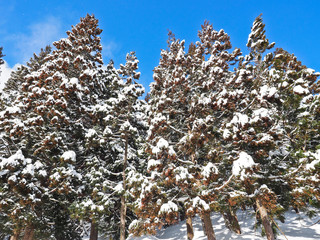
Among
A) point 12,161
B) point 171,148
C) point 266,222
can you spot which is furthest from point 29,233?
point 266,222

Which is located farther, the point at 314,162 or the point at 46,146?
the point at 46,146

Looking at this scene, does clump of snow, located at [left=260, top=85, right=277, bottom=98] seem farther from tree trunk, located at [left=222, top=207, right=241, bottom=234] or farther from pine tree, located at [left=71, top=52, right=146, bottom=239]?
pine tree, located at [left=71, top=52, right=146, bottom=239]

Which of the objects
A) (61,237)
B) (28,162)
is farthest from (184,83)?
(61,237)

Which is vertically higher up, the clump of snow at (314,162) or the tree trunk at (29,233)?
the clump of snow at (314,162)

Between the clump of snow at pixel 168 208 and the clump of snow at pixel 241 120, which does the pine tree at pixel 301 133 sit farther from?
the clump of snow at pixel 168 208

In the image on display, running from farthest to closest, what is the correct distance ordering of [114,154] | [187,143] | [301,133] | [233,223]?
[114,154], [233,223], [187,143], [301,133]

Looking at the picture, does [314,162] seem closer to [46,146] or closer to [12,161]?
[46,146]

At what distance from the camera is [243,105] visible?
426 inches

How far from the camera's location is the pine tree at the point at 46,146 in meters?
9.78

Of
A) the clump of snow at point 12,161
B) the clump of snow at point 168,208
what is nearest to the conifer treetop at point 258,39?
the clump of snow at point 168,208

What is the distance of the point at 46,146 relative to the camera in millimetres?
10969

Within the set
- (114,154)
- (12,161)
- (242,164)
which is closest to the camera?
(242,164)

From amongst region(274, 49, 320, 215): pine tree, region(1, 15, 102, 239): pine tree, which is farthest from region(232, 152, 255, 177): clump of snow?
region(1, 15, 102, 239): pine tree

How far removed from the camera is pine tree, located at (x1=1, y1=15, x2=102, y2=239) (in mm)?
9781
